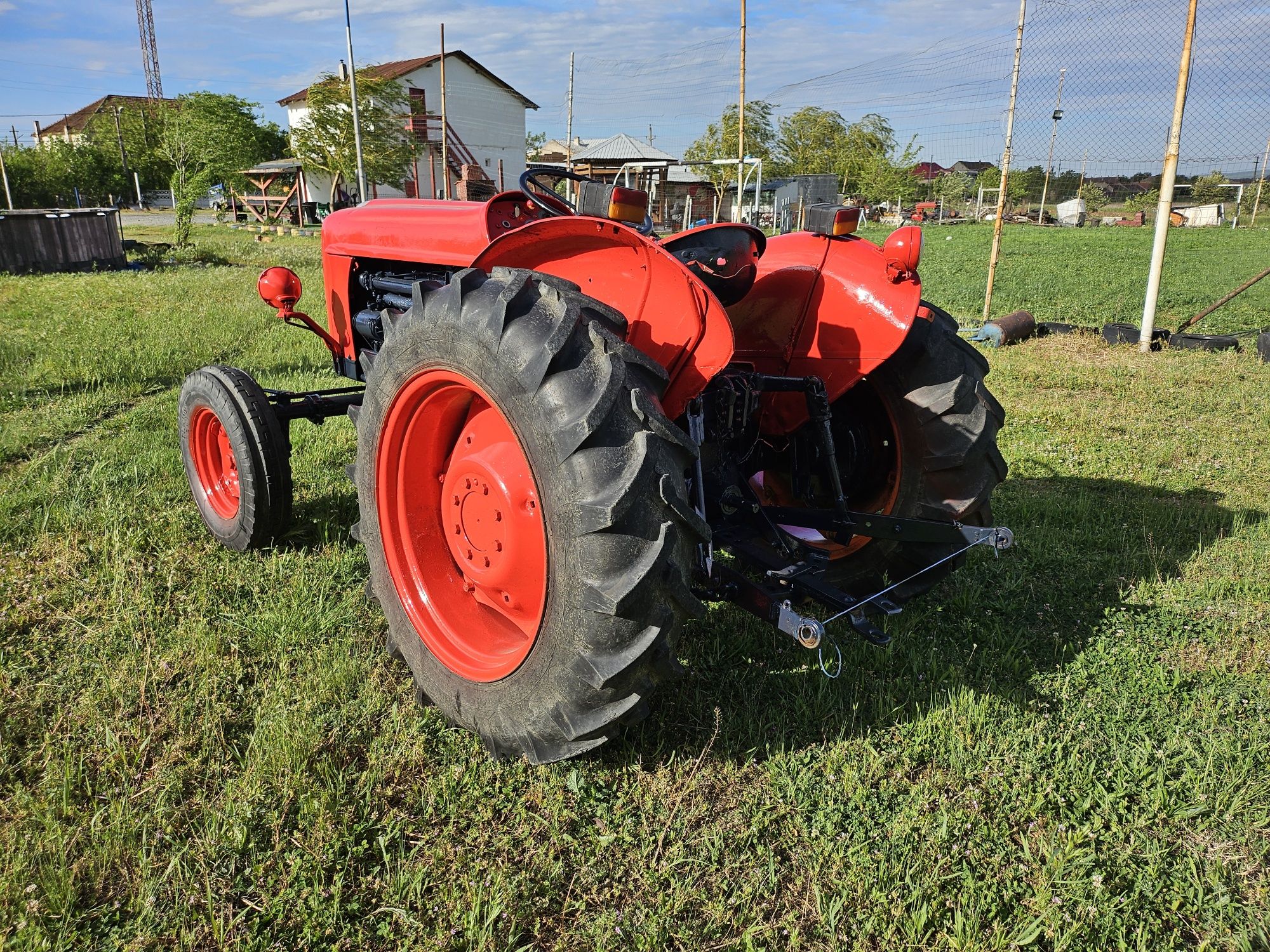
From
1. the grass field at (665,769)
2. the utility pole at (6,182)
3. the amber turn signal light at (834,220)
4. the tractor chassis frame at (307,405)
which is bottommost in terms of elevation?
the grass field at (665,769)

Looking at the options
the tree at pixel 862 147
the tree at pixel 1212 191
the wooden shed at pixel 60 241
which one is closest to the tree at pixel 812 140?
the tree at pixel 862 147

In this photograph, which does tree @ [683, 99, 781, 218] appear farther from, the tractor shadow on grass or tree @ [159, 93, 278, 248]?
the tractor shadow on grass

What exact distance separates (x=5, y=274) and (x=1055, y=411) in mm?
16414

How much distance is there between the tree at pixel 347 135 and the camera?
29875mm

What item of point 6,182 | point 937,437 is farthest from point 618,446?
point 6,182

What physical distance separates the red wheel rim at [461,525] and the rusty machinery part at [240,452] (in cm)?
111

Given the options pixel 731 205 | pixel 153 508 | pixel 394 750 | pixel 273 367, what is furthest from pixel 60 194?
pixel 394 750

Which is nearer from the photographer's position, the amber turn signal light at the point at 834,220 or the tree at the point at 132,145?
the amber turn signal light at the point at 834,220

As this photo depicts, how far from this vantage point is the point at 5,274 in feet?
45.8

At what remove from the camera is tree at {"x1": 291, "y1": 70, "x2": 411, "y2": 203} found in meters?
29.9

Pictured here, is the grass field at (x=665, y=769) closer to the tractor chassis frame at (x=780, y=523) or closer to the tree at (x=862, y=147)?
the tractor chassis frame at (x=780, y=523)

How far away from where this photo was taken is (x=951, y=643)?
310 centimetres

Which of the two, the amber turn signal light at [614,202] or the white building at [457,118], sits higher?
the white building at [457,118]

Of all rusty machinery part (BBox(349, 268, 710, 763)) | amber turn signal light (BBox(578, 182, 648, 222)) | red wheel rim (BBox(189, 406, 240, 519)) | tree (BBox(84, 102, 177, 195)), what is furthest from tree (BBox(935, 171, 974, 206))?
rusty machinery part (BBox(349, 268, 710, 763))
